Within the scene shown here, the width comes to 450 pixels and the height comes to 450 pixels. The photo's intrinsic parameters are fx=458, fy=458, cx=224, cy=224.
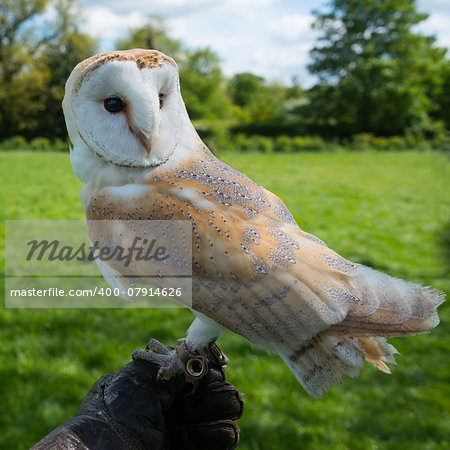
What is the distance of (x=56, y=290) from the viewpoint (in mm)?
5238

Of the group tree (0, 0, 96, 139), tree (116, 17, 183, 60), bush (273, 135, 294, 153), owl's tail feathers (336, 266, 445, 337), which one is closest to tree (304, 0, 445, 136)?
bush (273, 135, 294, 153)

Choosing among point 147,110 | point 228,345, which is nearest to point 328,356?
point 147,110

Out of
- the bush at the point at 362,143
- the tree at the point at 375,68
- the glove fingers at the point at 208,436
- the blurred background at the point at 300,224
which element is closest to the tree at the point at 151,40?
the blurred background at the point at 300,224

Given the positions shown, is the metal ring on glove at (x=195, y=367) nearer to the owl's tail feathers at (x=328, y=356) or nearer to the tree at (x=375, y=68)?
the owl's tail feathers at (x=328, y=356)

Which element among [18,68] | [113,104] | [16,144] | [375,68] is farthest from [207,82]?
[113,104]

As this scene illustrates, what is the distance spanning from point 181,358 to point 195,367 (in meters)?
0.07

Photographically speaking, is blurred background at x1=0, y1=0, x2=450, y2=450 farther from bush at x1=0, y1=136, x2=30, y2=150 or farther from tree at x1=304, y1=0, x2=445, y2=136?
tree at x1=304, y1=0, x2=445, y2=136

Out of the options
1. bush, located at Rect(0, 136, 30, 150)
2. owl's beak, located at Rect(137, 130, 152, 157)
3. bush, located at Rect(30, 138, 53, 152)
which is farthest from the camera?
bush, located at Rect(0, 136, 30, 150)

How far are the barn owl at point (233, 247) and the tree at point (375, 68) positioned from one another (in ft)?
94.9

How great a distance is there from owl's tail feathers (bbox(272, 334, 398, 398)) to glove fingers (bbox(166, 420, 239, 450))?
0.34 metres

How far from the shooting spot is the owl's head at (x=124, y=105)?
5.08 ft

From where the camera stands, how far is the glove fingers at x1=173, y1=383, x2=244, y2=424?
181 cm

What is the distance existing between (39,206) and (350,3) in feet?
87.2

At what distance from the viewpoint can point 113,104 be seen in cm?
163
